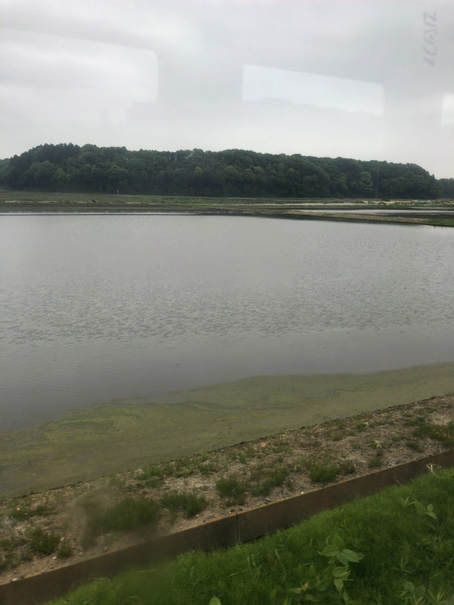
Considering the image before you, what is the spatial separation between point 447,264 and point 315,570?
20.6 m

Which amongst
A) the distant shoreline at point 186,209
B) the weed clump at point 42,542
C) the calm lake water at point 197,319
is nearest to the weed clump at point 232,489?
the weed clump at point 42,542

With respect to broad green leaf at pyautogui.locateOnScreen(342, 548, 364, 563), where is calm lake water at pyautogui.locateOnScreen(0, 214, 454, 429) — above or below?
below

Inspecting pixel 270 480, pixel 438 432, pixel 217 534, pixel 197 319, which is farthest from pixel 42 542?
pixel 197 319

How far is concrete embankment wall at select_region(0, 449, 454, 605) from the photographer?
10.1 ft

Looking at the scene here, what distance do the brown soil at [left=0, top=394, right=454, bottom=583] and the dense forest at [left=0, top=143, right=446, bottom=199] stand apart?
1981 inches

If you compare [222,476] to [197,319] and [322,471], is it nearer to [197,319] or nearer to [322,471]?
[322,471]

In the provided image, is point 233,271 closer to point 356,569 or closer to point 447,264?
point 447,264

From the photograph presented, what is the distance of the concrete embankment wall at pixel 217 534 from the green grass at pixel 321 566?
0.21m

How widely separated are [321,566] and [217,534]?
2.58 feet

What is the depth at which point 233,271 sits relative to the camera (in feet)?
60.4

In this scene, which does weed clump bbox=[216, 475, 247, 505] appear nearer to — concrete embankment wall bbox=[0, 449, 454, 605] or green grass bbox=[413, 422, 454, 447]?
concrete embankment wall bbox=[0, 449, 454, 605]

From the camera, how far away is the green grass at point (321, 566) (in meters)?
2.79

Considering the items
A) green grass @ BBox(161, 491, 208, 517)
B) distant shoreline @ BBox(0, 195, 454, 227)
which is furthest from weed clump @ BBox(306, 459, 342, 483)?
distant shoreline @ BBox(0, 195, 454, 227)

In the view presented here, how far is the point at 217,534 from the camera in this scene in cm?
353
